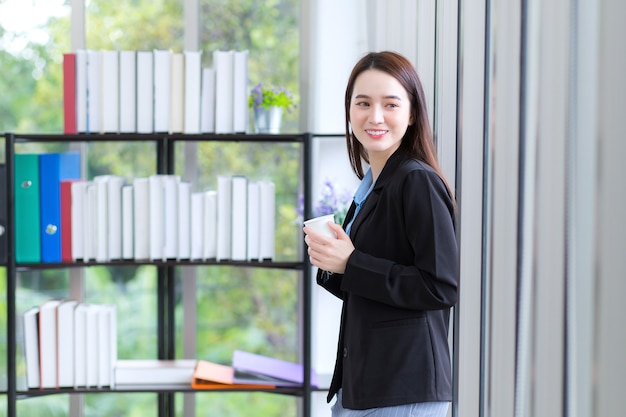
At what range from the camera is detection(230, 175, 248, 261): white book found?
2.52m

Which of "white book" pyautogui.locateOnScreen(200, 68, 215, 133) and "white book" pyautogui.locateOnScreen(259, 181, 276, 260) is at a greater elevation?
"white book" pyautogui.locateOnScreen(200, 68, 215, 133)

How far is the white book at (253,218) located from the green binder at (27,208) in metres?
0.79

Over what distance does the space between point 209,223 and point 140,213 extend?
26 centimetres

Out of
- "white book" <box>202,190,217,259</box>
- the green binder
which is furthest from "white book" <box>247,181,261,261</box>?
the green binder

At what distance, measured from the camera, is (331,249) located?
1.47 metres

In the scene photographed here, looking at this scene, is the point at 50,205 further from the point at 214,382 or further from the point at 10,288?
the point at 214,382

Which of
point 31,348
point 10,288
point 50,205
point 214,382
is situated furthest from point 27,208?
point 214,382

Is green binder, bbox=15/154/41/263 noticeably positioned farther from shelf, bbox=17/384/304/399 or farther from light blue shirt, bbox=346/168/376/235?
light blue shirt, bbox=346/168/376/235

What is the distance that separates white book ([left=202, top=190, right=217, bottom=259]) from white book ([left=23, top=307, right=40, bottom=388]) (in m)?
0.68

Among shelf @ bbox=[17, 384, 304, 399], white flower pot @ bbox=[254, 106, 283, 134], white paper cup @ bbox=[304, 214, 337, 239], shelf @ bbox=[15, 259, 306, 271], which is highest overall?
white flower pot @ bbox=[254, 106, 283, 134]

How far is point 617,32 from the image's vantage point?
0.71 m

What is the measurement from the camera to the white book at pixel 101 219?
2.52m

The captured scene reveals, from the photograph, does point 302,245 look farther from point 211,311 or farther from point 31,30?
point 31,30

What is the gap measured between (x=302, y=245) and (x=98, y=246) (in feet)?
2.60
